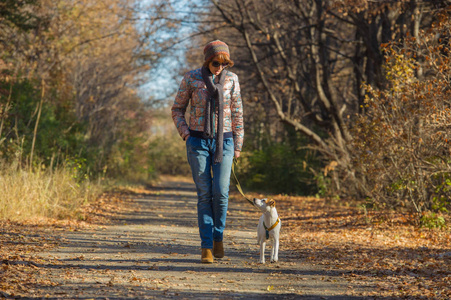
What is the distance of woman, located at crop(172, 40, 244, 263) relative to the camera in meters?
6.72

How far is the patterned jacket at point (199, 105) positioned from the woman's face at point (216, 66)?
120mm

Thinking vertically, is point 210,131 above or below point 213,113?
below

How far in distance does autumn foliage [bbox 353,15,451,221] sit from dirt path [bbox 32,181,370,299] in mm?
3111

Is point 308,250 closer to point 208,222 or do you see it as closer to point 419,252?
point 419,252

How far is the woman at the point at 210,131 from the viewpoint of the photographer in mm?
6719

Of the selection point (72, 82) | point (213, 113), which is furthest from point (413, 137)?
point (72, 82)

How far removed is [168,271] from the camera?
20.5ft

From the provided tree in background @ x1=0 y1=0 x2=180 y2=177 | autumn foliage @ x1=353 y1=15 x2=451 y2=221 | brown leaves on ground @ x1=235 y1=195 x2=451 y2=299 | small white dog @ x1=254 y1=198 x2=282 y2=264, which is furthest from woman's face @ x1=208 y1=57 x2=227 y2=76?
tree in background @ x1=0 y1=0 x2=180 y2=177

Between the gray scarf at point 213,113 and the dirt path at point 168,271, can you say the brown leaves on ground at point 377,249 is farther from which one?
the gray scarf at point 213,113

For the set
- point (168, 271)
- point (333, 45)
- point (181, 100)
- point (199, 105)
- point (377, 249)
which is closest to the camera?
point (168, 271)

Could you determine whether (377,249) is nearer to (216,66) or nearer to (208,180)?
(208,180)

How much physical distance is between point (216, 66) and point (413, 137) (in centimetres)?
496

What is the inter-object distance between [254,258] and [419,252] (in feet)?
8.16

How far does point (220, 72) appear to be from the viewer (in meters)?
6.88
